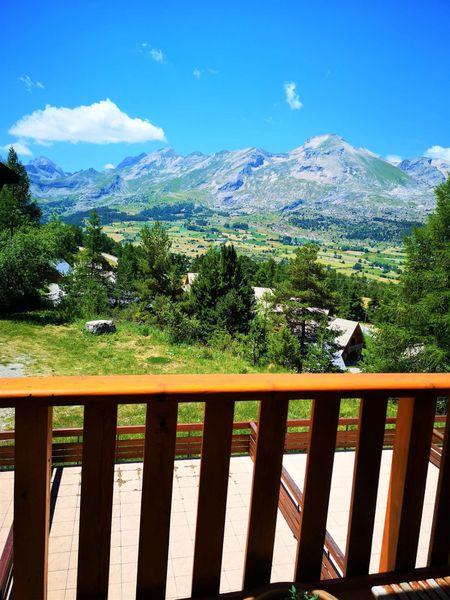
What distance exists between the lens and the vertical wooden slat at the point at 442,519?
1.37 metres

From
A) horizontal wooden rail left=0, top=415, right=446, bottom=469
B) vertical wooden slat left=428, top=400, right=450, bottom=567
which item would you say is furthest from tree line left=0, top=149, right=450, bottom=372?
vertical wooden slat left=428, top=400, right=450, bottom=567

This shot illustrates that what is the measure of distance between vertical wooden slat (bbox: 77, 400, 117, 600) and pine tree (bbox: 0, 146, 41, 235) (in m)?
20.4

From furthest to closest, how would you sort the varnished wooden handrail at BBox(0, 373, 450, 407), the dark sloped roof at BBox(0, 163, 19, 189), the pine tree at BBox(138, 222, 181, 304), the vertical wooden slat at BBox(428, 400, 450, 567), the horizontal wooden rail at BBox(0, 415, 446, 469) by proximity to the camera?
the pine tree at BBox(138, 222, 181, 304) → the horizontal wooden rail at BBox(0, 415, 446, 469) → the dark sloped roof at BBox(0, 163, 19, 189) → the vertical wooden slat at BBox(428, 400, 450, 567) → the varnished wooden handrail at BBox(0, 373, 450, 407)

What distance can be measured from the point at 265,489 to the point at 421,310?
13.8 metres

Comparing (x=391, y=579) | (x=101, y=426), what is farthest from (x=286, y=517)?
(x=101, y=426)

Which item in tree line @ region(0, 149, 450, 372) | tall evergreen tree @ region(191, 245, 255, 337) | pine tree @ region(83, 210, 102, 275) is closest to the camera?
tree line @ region(0, 149, 450, 372)

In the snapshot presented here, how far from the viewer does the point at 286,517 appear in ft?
14.3

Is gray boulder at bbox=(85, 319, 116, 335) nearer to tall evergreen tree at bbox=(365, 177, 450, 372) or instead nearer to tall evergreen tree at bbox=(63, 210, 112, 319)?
tall evergreen tree at bbox=(63, 210, 112, 319)

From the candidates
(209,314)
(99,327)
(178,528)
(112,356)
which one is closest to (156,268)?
(209,314)

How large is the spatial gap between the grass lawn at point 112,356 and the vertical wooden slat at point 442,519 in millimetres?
5509

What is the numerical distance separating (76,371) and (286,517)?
5.92m

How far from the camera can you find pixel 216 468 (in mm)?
1172

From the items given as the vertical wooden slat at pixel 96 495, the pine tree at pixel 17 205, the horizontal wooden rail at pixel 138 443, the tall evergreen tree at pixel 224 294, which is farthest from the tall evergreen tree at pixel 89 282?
the vertical wooden slat at pixel 96 495

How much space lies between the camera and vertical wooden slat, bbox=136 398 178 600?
3.59 ft
